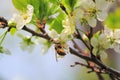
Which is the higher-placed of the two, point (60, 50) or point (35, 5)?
point (35, 5)

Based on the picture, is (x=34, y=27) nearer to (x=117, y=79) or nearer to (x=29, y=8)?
(x=29, y=8)

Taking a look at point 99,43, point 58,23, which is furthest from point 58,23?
point 99,43

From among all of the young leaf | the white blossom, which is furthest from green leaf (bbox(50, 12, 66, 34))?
the white blossom

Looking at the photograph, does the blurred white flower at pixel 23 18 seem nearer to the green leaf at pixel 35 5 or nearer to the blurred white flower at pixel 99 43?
the green leaf at pixel 35 5

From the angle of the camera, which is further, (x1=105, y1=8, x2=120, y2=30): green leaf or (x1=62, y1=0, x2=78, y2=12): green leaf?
(x1=105, y1=8, x2=120, y2=30): green leaf

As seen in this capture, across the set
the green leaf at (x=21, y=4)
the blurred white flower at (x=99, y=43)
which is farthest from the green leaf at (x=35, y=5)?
the blurred white flower at (x=99, y=43)

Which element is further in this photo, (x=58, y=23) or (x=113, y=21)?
(x=113, y=21)

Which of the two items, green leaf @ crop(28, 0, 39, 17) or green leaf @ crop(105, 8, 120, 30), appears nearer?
green leaf @ crop(28, 0, 39, 17)

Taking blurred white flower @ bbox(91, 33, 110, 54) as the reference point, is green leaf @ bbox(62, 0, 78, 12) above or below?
above

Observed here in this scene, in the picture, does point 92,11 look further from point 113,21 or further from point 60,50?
point 113,21

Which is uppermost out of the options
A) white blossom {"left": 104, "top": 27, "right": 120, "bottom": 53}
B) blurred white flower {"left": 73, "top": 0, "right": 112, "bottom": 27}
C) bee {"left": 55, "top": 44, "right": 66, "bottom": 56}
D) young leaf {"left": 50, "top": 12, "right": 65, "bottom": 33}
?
blurred white flower {"left": 73, "top": 0, "right": 112, "bottom": 27}

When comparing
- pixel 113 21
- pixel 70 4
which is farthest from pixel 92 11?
pixel 113 21

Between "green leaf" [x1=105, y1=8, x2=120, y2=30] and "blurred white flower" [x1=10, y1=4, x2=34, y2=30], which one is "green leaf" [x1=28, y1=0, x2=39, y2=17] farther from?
"green leaf" [x1=105, y1=8, x2=120, y2=30]
